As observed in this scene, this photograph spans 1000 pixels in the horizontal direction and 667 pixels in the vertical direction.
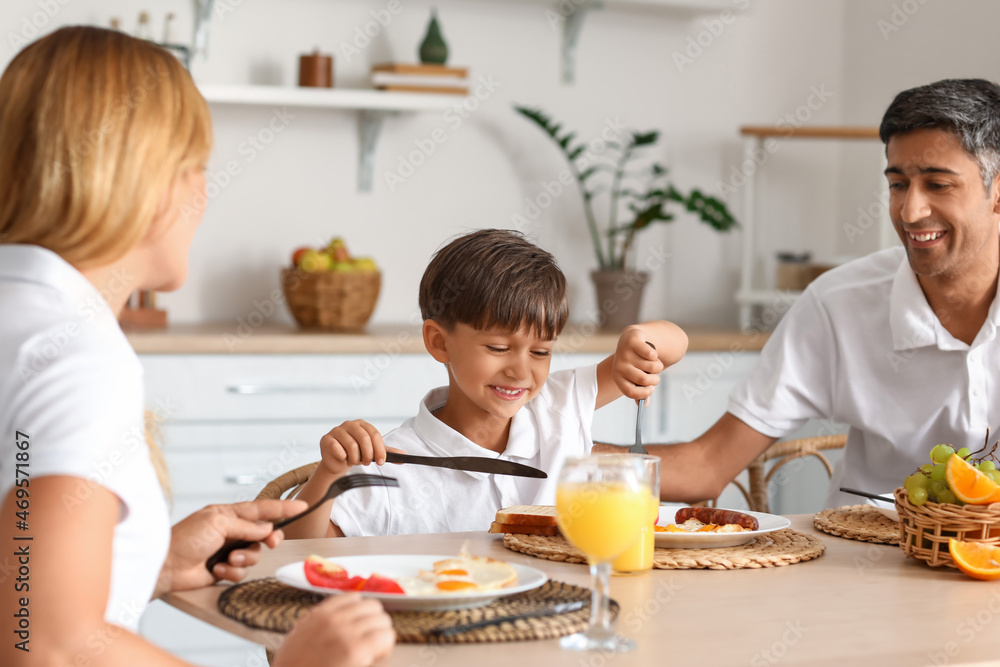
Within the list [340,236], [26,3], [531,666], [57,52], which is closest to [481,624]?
[531,666]

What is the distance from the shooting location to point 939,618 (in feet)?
3.24

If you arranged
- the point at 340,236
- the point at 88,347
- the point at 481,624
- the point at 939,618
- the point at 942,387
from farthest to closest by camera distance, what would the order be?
1. the point at 340,236
2. the point at 942,387
3. the point at 939,618
4. the point at 481,624
5. the point at 88,347

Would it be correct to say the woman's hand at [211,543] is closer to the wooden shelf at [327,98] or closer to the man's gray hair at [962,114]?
the man's gray hair at [962,114]

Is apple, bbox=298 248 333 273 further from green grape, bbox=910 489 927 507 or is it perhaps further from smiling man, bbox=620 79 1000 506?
green grape, bbox=910 489 927 507

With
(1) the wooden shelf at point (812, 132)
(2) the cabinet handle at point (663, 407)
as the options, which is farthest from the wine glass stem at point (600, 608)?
(1) the wooden shelf at point (812, 132)

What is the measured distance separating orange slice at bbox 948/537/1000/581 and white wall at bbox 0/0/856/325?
7.97ft

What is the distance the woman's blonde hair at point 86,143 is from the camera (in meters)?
0.78

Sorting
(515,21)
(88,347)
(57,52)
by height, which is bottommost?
(88,347)

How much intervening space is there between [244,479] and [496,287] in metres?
1.48

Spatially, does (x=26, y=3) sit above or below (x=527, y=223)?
above

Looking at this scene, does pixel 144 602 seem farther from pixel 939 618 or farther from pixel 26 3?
pixel 26 3

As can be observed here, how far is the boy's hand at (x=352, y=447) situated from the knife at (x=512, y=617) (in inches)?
15.7

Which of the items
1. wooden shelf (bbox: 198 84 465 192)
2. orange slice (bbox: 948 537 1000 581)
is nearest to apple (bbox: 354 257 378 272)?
wooden shelf (bbox: 198 84 465 192)

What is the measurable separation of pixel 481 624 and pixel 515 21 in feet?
9.54
